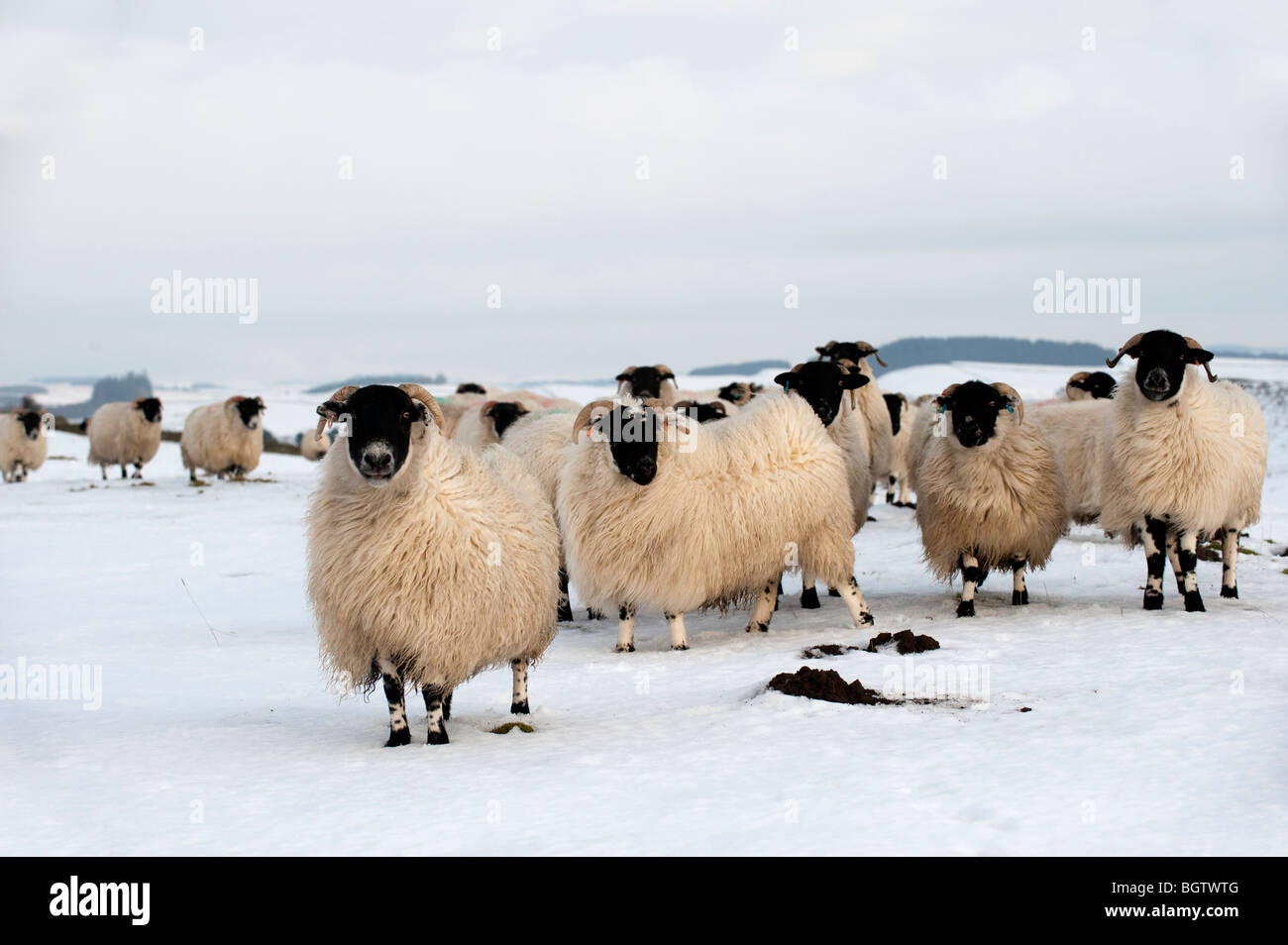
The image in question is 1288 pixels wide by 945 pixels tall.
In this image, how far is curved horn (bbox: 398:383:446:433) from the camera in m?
7.45

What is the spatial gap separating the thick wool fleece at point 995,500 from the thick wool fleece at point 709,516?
96 cm

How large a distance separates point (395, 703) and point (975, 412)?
21.2 feet

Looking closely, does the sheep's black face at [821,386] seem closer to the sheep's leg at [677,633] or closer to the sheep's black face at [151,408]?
the sheep's leg at [677,633]

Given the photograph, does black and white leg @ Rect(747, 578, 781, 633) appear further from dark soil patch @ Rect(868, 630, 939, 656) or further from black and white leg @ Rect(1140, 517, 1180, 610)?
black and white leg @ Rect(1140, 517, 1180, 610)

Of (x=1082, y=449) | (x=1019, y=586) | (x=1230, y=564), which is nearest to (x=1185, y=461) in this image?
(x=1230, y=564)

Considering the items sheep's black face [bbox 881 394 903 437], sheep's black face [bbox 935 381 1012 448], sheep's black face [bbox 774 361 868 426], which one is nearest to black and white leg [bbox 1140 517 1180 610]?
sheep's black face [bbox 935 381 1012 448]

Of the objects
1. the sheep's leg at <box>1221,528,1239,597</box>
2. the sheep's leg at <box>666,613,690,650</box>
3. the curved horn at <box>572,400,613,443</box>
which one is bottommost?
the sheep's leg at <box>666,613,690,650</box>

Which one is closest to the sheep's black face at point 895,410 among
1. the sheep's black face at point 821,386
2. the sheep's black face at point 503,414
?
the sheep's black face at point 503,414

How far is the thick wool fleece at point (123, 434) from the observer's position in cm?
2945

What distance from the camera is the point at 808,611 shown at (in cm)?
1228

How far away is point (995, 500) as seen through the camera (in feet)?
36.6

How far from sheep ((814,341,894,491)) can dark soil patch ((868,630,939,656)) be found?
20.3ft

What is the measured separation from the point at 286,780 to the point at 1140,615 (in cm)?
763

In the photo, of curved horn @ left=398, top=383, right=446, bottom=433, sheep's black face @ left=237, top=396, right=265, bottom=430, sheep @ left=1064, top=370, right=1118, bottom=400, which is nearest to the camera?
curved horn @ left=398, top=383, right=446, bottom=433
